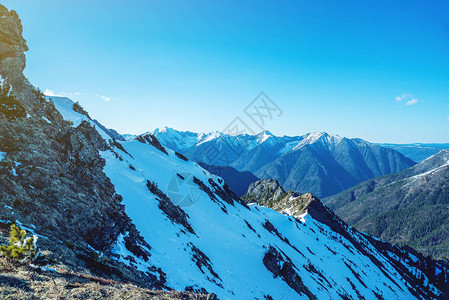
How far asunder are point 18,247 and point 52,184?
36.1ft

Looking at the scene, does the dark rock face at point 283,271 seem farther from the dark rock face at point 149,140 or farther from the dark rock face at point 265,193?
the dark rock face at point 265,193

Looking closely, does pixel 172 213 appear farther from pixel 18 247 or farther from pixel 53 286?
pixel 18 247

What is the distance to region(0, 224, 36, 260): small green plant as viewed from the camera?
9531 millimetres

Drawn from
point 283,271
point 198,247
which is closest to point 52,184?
point 198,247

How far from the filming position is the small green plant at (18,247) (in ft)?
31.3

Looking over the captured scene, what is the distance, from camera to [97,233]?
789 inches

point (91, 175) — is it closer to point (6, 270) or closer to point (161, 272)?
point (161, 272)

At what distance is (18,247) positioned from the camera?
979cm

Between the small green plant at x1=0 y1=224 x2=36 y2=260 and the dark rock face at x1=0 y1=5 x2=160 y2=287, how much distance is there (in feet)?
8.76

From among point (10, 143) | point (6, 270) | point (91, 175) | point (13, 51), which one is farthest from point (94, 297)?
point (13, 51)

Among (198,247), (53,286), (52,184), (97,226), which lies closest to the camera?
(53,286)

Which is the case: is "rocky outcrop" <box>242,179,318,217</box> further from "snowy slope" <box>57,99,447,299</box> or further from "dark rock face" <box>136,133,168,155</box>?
"dark rock face" <box>136,133,168,155</box>

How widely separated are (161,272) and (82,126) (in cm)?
3003

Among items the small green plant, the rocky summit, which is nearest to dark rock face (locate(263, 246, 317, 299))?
the rocky summit
